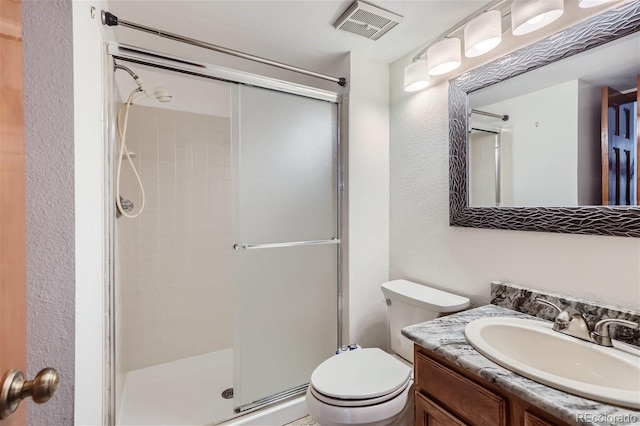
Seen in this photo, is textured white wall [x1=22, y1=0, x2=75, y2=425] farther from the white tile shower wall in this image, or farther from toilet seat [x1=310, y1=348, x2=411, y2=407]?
the white tile shower wall

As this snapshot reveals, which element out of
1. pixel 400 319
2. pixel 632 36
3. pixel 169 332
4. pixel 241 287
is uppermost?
pixel 632 36

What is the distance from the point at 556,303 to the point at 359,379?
34.9 inches

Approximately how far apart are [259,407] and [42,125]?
67.3 inches

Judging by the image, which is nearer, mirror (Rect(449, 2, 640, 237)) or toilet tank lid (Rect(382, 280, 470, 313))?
mirror (Rect(449, 2, 640, 237))

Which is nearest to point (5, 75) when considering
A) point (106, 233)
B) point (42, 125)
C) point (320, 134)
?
point (42, 125)

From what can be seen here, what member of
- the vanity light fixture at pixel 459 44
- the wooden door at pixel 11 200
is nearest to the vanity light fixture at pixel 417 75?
the vanity light fixture at pixel 459 44

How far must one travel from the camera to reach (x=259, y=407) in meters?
1.71

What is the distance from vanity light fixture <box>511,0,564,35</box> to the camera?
1.08m

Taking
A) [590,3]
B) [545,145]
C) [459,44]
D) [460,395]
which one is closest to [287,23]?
[459,44]

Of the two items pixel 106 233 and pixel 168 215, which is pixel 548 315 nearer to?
pixel 106 233

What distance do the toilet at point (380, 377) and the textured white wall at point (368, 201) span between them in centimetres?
28

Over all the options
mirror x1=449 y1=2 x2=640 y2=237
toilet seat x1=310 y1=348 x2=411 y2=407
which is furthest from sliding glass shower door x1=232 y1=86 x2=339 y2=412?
mirror x1=449 y1=2 x2=640 y2=237

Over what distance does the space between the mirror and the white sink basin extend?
1.35 feet

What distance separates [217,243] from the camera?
101 inches
